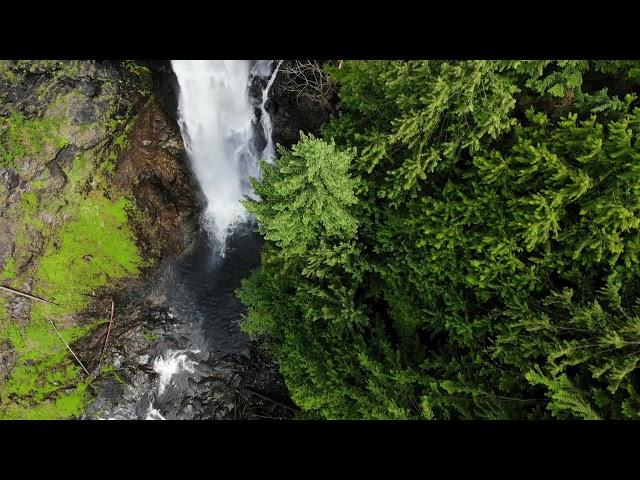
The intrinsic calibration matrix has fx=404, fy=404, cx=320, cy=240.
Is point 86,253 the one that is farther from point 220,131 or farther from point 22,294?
point 220,131

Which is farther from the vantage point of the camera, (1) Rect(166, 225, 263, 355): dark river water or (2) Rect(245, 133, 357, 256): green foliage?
(1) Rect(166, 225, 263, 355): dark river water

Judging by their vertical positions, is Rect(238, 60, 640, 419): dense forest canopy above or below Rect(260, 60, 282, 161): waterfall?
below

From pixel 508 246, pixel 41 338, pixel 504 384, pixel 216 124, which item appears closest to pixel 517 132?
pixel 508 246

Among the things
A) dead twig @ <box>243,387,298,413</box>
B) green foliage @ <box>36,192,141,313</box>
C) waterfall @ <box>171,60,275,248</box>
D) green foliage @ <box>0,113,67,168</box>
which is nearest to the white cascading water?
waterfall @ <box>171,60,275,248</box>

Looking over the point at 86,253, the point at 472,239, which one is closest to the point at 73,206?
the point at 86,253

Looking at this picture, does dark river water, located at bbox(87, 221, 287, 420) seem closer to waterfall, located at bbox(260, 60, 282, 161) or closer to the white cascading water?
the white cascading water

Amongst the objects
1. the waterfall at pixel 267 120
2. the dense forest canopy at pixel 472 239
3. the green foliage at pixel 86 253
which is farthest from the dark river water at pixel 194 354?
the dense forest canopy at pixel 472 239
